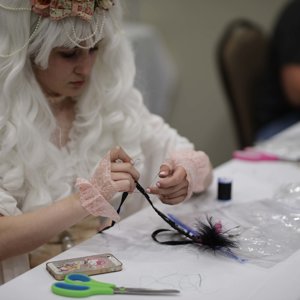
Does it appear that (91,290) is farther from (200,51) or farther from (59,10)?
(200,51)

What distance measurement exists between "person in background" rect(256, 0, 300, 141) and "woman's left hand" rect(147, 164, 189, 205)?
129cm

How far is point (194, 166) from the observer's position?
4.55 ft

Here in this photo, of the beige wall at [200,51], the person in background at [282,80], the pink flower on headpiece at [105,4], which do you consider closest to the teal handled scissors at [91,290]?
the pink flower on headpiece at [105,4]

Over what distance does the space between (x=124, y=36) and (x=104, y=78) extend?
12cm

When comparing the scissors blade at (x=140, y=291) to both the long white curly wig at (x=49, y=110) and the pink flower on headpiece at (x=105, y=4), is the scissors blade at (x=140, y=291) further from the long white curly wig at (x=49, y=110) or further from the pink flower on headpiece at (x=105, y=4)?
the pink flower on headpiece at (x=105, y=4)

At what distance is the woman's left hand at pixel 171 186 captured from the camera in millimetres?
1263

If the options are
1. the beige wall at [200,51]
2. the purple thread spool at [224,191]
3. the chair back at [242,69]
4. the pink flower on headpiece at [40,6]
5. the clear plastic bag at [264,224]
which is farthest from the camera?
the beige wall at [200,51]

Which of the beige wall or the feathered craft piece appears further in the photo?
the beige wall

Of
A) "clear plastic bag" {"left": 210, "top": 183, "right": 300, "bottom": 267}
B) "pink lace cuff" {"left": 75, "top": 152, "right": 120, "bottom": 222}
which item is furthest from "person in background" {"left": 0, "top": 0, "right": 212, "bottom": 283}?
"clear plastic bag" {"left": 210, "top": 183, "right": 300, "bottom": 267}

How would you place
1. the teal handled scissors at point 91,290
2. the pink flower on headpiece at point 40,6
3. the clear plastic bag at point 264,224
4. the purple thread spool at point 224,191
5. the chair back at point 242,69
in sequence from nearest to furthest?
the teal handled scissors at point 91,290, the clear plastic bag at point 264,224, the pink flower on headpiece at point 40,6, the purple thread spool at point 224,191, the chair back at point 242,69

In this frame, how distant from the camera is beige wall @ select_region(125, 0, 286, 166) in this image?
3.41 meters

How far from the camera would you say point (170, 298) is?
3.22 feet

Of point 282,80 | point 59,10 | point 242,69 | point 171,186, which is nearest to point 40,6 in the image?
point 59,10

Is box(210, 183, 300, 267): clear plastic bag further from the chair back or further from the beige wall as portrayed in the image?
the beige wall
